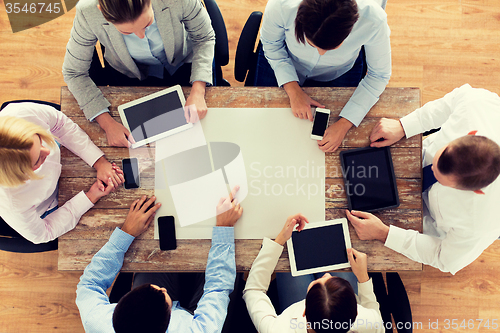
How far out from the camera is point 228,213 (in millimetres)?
1313

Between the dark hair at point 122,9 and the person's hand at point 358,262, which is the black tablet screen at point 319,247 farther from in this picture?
the dark hair at point 122,9

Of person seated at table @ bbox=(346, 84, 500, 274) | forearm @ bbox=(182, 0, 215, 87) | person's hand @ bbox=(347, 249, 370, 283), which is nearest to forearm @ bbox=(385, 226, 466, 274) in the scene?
person seated at table @ bbox=(346, 84, 500, 274)

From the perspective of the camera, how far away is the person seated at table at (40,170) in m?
1.12

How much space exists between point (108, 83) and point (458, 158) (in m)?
1.70

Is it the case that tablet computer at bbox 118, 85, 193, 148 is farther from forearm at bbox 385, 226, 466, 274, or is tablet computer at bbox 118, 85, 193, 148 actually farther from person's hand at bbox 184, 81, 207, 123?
forearm at bbox 385, 226, 466, 274

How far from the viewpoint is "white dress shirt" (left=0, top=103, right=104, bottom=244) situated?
123cm

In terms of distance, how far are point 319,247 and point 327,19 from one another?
2.90 ft

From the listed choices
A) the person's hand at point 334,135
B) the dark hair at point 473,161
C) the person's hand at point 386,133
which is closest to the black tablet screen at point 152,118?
the person's hand at point 334,135

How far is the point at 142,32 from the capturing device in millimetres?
1251

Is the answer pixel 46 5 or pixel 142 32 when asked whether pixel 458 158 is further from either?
pixel 46 5

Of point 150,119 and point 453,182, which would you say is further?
point 150,119

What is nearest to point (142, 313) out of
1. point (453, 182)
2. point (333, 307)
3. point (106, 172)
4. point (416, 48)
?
point (106, 172)

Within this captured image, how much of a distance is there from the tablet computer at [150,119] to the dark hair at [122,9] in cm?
36

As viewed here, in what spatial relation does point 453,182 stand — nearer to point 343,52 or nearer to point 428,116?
point 428,116
